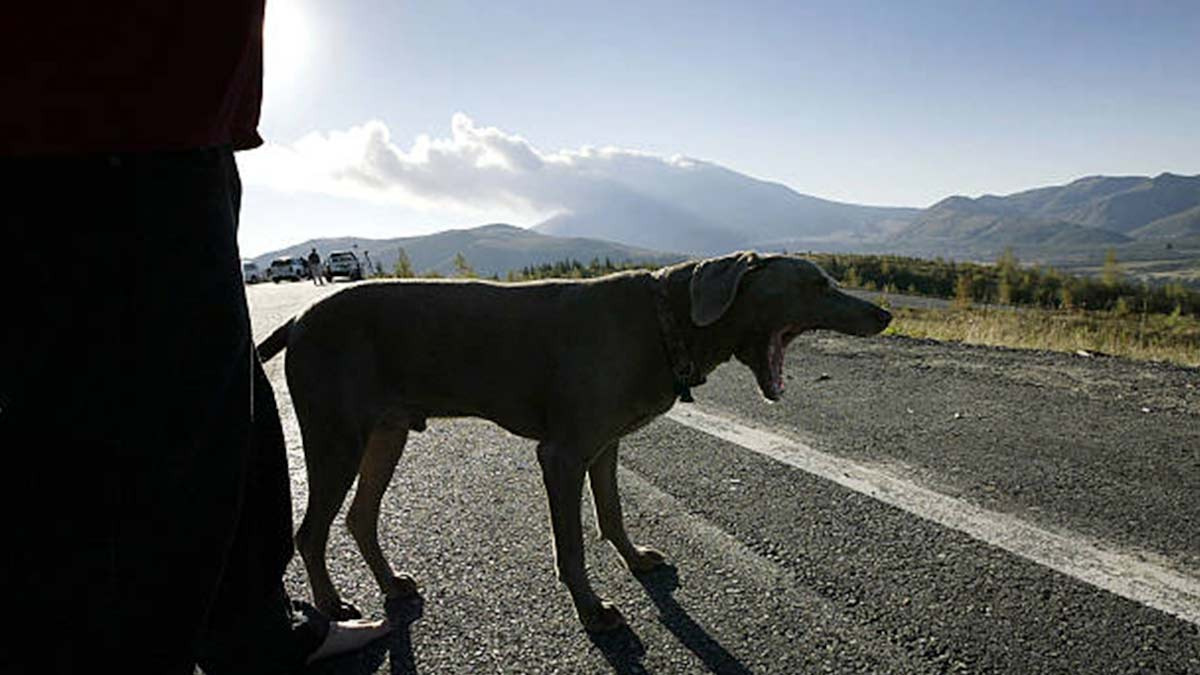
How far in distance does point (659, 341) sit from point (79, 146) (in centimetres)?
200

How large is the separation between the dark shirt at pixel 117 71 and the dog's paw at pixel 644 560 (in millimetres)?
2126

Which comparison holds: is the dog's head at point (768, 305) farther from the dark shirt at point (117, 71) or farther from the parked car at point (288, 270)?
the parked car at point (288, 270)

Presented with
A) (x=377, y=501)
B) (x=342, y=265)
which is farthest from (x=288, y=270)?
(x=377, y=501)

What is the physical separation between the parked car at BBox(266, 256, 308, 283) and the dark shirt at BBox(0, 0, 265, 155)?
5742 cm

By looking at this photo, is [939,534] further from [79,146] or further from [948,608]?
[79,146]

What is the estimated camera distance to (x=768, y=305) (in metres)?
2.99

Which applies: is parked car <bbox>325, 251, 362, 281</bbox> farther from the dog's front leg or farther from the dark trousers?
the dark trousers

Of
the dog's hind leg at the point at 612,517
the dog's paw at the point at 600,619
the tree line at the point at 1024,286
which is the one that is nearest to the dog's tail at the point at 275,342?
the dog's hind leg at the point at 612,517

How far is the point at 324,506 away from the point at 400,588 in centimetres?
42

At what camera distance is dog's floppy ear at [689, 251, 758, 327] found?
2830 millimetres

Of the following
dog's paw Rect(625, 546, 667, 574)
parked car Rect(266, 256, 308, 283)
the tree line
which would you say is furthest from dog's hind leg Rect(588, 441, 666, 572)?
parked car Rect(266, 256, 308, 283)

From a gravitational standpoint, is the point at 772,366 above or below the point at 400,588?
above

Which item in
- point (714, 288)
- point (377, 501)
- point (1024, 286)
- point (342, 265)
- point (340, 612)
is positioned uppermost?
point (714, 288)

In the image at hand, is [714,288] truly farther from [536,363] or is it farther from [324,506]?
[324,506]
